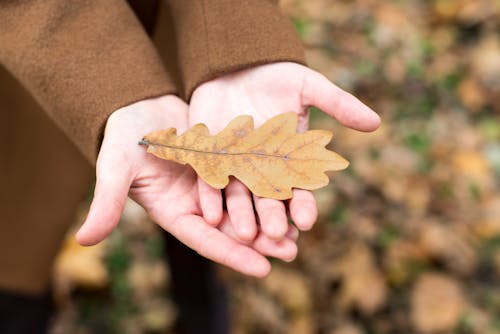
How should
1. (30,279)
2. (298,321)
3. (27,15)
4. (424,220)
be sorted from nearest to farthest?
(27,15) < (30,279) < (298,321) < (424,220)

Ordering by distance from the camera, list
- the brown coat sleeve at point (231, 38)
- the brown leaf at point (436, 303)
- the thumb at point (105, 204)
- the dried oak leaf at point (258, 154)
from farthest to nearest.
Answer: the brown leaf at point (436, 303)
the brown coat sleeve at point (231, 38)
the dried oak leaf at point (258, 154)
the thumb at point (105, 204)

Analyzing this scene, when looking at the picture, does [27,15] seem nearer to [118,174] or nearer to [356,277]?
[118,174]

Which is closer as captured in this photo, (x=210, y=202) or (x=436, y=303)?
(x=210, y=202)

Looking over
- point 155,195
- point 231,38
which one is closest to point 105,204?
point 155,195

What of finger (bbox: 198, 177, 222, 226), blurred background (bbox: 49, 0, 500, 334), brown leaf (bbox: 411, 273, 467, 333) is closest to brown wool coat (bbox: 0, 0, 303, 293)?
finger (bbox: 198, 177, 222, 226)

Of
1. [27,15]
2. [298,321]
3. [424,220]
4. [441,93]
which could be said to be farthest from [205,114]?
[441,93]

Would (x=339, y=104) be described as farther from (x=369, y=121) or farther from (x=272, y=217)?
(x=272, y=217)

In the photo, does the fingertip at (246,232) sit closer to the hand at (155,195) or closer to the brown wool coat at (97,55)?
the hand at (155,195)

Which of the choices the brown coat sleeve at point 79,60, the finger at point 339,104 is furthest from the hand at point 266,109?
the brown coat sleeve at point 79,60
